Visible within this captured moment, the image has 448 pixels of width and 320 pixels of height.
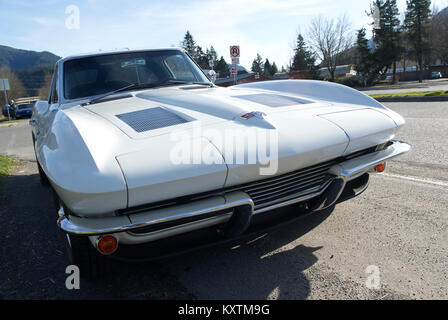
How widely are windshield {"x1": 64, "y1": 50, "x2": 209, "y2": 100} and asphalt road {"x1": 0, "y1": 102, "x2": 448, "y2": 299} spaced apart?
1.25 m

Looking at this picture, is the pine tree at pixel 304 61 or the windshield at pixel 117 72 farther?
the pine tree at pixel 304 61

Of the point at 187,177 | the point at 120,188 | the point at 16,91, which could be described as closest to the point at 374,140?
the point at 187,177

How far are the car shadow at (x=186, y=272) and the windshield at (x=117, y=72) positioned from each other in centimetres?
131

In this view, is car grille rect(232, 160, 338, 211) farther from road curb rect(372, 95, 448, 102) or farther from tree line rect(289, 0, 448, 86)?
tree line rect(289, 0, 448, 86)

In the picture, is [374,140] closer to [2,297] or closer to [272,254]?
[272,254]

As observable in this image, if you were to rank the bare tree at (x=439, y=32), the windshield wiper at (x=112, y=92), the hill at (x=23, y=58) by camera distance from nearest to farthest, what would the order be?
the windshield wiper at (x=112, y=92) < the bare tree at (x=439, y=32) < the hill at (x=23, y=58)

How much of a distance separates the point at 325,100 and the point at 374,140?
2.01ft

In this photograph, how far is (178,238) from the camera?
1.80 metres

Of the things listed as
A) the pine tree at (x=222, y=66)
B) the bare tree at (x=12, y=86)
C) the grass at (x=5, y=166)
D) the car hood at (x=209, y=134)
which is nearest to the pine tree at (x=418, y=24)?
the pine tree at (x=222, y=66)

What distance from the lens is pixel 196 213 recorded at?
165 centimetres

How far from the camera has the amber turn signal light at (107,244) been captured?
5.27ft

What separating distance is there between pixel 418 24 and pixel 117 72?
43.1 m

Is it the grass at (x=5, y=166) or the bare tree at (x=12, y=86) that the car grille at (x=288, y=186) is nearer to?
the grass at (x=5, y=166)

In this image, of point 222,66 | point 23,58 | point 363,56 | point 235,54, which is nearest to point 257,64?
point 222,66
